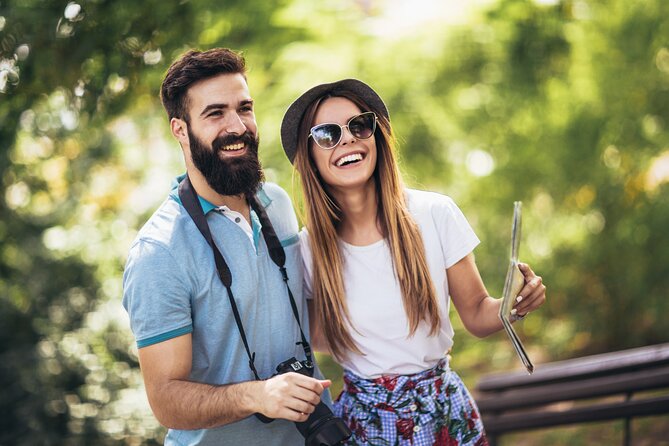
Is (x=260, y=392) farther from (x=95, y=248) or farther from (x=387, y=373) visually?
(x=95, y=248)

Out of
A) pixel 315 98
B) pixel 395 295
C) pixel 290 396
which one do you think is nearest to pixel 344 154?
pixel 315 98

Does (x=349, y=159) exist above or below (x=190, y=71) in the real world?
below

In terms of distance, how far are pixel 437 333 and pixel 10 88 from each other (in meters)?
2.13

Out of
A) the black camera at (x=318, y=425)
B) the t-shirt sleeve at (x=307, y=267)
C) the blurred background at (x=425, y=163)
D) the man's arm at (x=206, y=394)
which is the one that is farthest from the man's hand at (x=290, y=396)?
the blurred background at (x=425, y=163)

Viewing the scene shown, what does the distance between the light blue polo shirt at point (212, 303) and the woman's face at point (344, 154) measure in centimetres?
31

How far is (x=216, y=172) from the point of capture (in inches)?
92.7

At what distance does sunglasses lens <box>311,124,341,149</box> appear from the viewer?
2.43 m

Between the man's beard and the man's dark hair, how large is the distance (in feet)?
0.35

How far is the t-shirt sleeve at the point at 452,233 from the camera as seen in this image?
2424 millimetres

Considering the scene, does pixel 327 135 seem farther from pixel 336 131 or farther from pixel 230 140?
pixel 230 140

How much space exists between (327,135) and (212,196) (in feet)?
1.40

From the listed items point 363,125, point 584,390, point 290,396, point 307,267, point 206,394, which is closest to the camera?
point 290,396

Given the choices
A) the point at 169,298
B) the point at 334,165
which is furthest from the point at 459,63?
the point at 169,298

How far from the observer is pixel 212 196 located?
241 centimetres
